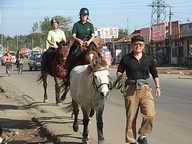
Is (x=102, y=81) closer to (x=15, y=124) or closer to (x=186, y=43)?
(x=15, y=124)

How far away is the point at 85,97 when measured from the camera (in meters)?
9.77

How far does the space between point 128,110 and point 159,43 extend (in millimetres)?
66501

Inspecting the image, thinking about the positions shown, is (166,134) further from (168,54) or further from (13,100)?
(168,54)

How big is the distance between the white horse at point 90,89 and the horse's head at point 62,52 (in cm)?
425

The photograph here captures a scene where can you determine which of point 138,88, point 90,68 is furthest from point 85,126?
point 138,88

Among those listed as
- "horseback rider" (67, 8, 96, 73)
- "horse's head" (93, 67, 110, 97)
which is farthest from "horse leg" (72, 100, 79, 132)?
"horse's head" (93, 67, 110, 97)

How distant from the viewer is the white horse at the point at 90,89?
8969 mm

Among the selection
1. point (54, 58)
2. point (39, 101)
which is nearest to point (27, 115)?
point (54, 58)

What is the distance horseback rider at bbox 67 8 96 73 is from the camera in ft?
36.6

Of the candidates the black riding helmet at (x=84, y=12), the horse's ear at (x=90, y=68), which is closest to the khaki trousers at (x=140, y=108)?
the horse's ear at (x=90, y=68)

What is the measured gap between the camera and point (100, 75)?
9039 mm

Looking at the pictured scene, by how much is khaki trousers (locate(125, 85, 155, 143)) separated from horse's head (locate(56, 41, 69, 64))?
20.5 feet

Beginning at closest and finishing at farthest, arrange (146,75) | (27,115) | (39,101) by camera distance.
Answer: (146,75)
(27,115)
(39,101)

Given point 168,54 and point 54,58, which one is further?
point 168,54
